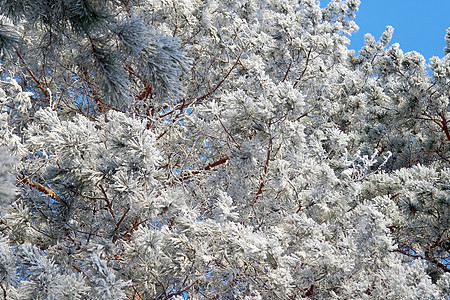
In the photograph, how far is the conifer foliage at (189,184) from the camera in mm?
2833

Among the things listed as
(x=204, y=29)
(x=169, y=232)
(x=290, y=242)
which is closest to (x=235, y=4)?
(x=204, y=29)

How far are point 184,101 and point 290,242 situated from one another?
3.01m

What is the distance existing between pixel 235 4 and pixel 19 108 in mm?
3334

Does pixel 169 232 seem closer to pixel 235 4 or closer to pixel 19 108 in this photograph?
pixel 19 108

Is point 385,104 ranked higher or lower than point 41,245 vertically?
higher

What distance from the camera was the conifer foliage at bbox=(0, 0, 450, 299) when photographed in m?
2.83

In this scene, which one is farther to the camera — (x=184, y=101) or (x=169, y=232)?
(x=184, y=101)

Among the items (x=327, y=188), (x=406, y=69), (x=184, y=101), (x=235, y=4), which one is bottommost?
(x=184, y=101)

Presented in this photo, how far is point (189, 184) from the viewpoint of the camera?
5750 millimetres

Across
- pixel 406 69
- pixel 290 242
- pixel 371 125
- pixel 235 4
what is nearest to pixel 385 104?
pixel 371 125

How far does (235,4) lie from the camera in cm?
691

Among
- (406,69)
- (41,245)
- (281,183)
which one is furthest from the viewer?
(406,69)

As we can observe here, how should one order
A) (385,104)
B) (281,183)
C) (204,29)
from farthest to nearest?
(385,104) < (204,29) < (281,183)

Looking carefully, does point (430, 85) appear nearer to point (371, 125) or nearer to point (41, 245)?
point (371, 125)
